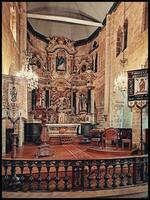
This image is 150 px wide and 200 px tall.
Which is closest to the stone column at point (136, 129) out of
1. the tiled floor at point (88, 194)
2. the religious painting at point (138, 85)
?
the religious painting at point (138, 85)

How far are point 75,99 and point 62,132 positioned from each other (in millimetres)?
3700

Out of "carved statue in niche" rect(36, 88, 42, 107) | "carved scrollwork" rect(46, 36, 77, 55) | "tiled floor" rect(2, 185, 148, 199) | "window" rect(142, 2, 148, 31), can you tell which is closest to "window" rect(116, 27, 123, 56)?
"window" rect(142, 2, 148, 31)

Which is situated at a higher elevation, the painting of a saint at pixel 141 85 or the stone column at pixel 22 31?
the stone column at pixel 22 31

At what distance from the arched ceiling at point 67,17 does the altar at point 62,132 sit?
6037mm

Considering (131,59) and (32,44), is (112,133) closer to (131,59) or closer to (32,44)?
(131,59)

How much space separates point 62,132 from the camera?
1551 cm

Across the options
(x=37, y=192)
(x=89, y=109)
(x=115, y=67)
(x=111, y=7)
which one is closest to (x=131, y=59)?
(x=115, y=67)

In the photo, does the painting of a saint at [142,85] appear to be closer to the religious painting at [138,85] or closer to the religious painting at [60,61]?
the religious painting at [138,85]

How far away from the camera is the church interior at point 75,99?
443 centimetres

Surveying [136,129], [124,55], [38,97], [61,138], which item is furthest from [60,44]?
[136,129]

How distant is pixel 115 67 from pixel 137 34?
133 inches

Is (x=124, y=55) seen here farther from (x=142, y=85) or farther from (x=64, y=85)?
(x=64, y=85)

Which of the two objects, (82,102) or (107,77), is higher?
(107,77)

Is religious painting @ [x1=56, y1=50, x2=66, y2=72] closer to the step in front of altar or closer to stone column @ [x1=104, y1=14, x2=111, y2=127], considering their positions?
stone column @ [x1=104, y1=14, x2=111, y2=127]
